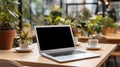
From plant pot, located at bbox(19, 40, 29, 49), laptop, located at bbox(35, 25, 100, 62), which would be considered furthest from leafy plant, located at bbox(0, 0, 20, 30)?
laptop, located at bbox(35, 25, 100, 62)

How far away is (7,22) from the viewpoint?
2.20m

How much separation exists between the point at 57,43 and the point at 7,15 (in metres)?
0.63

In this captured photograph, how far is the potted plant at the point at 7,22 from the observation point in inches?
85.0

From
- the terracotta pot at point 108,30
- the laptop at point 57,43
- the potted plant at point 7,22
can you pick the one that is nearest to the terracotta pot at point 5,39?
the potted plant at point 7,22

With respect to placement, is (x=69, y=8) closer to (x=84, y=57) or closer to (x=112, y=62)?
(x=112, y=62)

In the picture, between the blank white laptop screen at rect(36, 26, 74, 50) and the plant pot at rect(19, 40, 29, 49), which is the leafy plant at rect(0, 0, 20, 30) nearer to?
the plant pot at rect(19, 40, 29, 49)

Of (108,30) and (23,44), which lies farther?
(108,30)

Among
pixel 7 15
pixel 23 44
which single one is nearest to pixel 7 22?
pixel 7 15

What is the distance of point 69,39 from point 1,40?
2.39 feet

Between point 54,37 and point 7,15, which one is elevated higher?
point 7,15

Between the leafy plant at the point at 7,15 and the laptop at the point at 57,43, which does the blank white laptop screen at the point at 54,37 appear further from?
the leafy plant at the point at 7,15

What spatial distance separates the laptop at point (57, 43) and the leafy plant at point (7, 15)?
435 millimetres

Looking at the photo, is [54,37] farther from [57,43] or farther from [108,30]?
[108,30]

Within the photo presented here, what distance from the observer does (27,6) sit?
17.2 ft
